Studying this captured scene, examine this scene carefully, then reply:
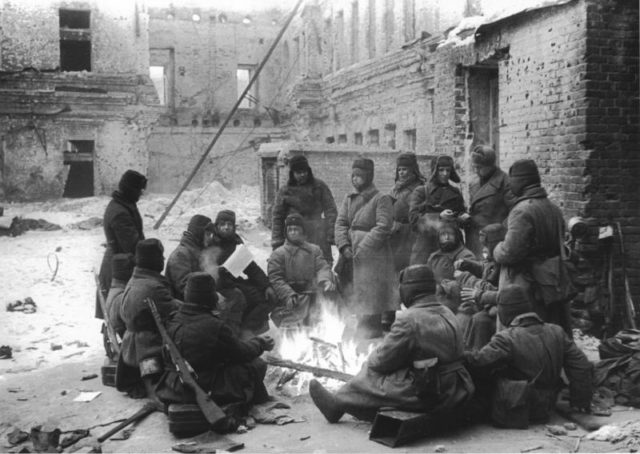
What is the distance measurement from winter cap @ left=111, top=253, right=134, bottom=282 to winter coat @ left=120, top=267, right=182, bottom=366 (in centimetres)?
90

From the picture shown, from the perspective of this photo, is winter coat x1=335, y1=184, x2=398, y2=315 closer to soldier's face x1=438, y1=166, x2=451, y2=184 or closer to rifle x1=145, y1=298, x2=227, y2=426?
soldier's face x1=438, y1=166, x2=451, y2=184

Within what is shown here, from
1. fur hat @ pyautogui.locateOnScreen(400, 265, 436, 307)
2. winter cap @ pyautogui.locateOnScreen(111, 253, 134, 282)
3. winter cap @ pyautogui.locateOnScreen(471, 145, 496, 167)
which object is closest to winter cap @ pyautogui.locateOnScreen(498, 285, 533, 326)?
fur hat @ pyautogui.locateOnScreen(400, 265, 436, 307)

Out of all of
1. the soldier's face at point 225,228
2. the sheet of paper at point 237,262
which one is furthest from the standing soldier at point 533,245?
the soldier's face at point 225,228

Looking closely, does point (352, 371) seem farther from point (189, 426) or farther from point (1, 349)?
point (1, 349)

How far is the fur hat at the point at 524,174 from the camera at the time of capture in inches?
264

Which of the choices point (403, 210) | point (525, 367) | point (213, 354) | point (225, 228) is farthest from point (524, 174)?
point (225, 228)

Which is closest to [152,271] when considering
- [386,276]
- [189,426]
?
[189,426]

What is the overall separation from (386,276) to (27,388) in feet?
14.0

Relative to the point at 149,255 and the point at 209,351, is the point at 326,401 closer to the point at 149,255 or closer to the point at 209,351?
the point at 209,351

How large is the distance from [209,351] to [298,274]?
2.73m

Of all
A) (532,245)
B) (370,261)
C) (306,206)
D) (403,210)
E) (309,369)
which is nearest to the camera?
(532,245)

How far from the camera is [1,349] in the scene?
9180 millimetres

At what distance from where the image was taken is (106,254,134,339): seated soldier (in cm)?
747

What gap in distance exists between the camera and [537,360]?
5.83m
